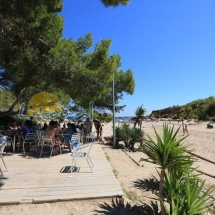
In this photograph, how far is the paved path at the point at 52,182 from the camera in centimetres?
342

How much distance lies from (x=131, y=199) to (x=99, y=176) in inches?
41.8

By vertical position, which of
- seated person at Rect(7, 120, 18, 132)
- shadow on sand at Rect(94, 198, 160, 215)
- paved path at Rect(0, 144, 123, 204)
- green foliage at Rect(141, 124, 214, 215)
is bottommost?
shadow on sand at Rect(94, 198, 160, 215)

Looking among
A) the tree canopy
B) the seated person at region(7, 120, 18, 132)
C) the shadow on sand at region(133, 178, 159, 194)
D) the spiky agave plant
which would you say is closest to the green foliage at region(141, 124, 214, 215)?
the spiky agave plant

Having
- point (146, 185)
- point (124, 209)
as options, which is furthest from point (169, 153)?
point (146, 185)

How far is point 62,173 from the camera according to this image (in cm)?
465

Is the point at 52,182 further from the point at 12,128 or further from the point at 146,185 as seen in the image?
the point at 12,128

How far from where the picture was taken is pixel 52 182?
4062mm

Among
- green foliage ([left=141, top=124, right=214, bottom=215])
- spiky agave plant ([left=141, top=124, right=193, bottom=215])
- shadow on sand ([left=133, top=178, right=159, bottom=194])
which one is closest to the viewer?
green foliage ([left=141, top=124, right=214, bottom=215])

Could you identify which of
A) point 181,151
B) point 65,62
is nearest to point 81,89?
point 65,62

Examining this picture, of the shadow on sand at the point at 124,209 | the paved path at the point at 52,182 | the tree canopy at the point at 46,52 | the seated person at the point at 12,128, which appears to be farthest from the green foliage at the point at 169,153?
the seated person at the point at 12,128

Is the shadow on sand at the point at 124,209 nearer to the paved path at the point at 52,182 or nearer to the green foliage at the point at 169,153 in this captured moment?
the paved path at the point at 52,182

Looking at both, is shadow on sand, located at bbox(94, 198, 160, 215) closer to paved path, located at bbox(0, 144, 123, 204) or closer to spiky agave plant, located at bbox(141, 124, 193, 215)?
paved path, located at bbox(0, 144, 123, 204)

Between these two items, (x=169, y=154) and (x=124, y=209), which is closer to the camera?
(x=169, y=154)

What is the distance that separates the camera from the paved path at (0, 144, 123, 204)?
3422 millimetres
